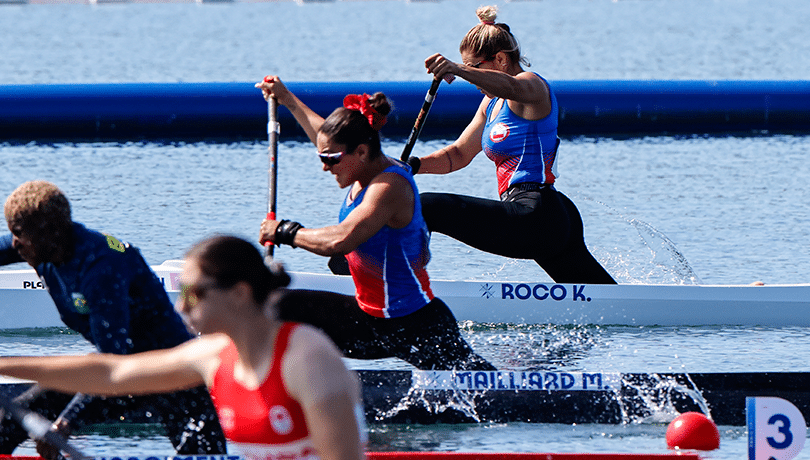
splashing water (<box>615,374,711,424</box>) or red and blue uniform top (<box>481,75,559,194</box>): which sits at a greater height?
red and blue uniform top (<box>481,75,559,194</box>)

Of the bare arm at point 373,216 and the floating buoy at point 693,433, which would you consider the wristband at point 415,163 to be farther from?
the floating buoy at point 693,433

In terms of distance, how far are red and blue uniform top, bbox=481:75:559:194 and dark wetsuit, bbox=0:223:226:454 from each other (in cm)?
217

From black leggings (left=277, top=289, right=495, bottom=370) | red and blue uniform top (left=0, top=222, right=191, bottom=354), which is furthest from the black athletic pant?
black leggings (left=277, top=289, right=495, bottom=370)

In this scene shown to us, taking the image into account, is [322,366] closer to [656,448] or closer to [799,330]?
[656,448]

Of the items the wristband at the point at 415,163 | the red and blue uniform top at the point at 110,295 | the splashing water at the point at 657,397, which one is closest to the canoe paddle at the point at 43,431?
the red and blue uniform top at the point at 110,295

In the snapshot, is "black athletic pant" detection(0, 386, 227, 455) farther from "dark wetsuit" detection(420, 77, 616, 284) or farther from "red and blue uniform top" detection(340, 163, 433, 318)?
"dark wetsuit" detection(420, 77, 616, 284)

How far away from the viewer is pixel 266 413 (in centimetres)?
215

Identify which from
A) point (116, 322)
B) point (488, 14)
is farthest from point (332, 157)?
point (488, 14)

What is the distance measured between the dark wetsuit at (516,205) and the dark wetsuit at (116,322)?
1.85m

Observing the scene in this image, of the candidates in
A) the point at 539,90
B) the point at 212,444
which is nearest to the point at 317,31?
the point at 539,90

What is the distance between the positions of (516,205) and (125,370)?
114 inches

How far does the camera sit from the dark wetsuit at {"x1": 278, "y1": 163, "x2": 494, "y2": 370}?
12.6 ft

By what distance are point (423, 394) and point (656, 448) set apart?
81 cm

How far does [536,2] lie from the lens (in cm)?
4041
